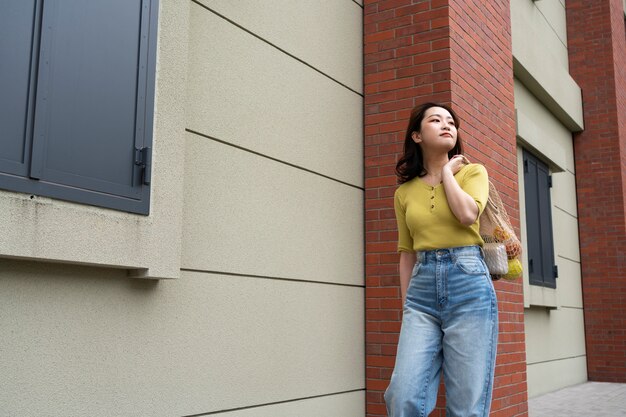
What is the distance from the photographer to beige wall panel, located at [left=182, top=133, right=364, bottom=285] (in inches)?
164

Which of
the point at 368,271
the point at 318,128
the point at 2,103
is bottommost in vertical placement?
the point at 368,271

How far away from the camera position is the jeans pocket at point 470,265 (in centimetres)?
337

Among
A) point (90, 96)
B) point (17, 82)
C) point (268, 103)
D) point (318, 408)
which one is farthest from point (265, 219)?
point (17, 82)

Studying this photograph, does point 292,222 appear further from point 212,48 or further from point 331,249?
point 212,48

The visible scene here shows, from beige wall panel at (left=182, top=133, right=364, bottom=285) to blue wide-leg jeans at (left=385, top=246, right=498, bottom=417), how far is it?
4.40ft

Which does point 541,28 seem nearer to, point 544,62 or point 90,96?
point 544,62

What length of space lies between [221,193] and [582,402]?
633 centimetres

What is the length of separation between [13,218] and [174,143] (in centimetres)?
104

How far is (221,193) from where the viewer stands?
14.2 ft

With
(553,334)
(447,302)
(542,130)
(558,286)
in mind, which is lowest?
(553,334)

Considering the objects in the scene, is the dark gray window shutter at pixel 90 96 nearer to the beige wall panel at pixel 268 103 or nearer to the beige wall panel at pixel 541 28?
the beige wall panel at pixel 268 103

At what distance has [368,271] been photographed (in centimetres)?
568

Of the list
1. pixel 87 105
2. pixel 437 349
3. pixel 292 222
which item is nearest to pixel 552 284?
pixel 292 222

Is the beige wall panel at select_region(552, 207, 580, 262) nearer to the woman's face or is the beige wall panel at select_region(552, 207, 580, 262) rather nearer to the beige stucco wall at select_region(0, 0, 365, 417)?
the beige stucco wall at select_region(0, 0, 365, 417)
